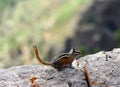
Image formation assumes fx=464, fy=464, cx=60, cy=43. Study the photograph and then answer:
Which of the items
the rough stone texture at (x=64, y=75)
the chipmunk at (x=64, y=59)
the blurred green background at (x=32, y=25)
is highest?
the blurred green background at (x=32, y=25)

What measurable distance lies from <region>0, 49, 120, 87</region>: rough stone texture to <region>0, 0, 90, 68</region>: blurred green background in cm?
3713

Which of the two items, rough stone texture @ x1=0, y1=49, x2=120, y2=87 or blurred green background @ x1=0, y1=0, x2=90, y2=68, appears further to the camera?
blurred green background @ x1=0, y1=0, x2=90, y2=68

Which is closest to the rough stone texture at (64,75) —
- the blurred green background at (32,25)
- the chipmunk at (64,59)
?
the chipmunk at (64,59)

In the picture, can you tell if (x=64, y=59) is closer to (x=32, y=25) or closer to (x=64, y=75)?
(x=64, y=75)

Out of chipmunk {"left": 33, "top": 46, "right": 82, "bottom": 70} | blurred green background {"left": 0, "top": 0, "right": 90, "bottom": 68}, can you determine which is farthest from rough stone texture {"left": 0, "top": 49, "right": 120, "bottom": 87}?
blurred green background {"left": 0, "top": 0, "right": 90, "bottom": 68}

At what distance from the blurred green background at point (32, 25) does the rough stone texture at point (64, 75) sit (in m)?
37.1

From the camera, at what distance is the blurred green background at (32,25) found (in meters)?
54.1

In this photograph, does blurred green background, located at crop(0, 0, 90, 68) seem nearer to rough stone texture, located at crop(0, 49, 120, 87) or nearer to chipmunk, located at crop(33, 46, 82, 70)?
rough stone texture, located at crop(0, 49, 120, 87)

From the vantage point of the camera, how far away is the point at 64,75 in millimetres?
5043

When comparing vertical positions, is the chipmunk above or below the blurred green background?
below

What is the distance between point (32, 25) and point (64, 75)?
6899 centimetres

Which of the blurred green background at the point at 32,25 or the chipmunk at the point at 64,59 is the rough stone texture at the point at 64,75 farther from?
the blurred green background at the point at 32,25

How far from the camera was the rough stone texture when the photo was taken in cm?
493

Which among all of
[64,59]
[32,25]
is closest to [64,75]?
[64,59]
